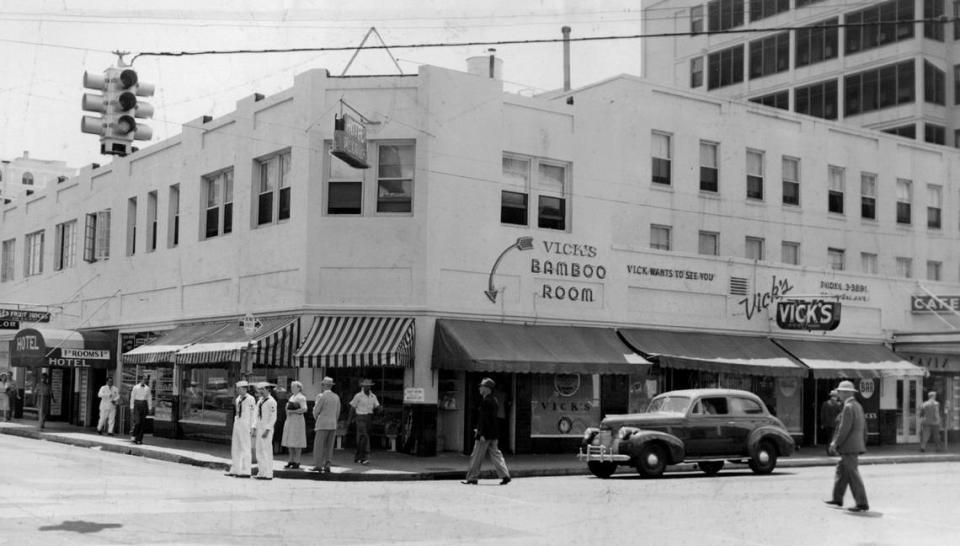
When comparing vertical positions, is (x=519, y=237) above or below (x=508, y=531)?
above

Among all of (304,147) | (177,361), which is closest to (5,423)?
(177,361)

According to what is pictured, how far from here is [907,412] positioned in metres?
33.5

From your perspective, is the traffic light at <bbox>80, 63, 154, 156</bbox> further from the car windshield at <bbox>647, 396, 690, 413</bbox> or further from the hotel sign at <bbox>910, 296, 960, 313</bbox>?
the hotel sign at <bbox>910, 296, 960, 313</bbox>

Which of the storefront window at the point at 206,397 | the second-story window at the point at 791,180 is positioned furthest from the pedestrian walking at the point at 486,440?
the second-story window at the point at 791,180

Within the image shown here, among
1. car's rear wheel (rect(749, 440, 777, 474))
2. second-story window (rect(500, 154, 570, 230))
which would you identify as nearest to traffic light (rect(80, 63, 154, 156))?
second-story window (rect(500, 154, 570, 230))

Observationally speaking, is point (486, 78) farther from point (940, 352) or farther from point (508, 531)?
point (940, 352)

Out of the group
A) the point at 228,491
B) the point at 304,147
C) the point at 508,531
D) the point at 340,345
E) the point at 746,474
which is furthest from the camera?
the point at 304,147

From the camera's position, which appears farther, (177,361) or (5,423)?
(5,423)

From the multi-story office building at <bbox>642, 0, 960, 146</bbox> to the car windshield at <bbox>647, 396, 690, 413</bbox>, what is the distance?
3052 cm

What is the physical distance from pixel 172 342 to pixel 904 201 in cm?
2364

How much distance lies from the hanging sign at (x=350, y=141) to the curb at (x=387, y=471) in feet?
21.5

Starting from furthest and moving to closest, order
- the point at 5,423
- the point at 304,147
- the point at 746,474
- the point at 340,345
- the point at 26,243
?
1. the point at 26,243
2. the point at 5,423
3. the point at 304,147
4. the point at 340,345
5. the point at 746,474

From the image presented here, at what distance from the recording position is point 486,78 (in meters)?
25.0

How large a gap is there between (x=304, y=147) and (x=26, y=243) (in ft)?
74.1
